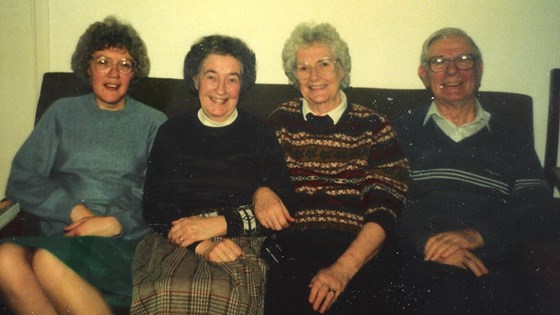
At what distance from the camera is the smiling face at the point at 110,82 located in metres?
1.47

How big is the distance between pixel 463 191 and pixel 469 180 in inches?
1.7

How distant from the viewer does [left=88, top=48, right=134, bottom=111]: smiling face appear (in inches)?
57.8

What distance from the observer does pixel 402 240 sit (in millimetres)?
1393

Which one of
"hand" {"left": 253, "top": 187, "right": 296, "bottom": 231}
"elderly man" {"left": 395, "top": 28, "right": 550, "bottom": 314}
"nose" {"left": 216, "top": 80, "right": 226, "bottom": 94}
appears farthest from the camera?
"nose" {"left": 216, "top": 80, "right": 226, "bottom": 94}

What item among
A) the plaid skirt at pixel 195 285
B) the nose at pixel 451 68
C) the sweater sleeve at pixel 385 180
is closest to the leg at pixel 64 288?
the plaid skirt at pixel 195 285

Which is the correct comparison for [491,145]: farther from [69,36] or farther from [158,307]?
[69,36]

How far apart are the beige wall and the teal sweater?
0.37 meters

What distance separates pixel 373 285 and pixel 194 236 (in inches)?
20.0

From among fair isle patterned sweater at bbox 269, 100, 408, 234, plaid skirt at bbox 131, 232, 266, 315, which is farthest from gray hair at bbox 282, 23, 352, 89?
plaid skirt at bbox 131, 232, 266, 315

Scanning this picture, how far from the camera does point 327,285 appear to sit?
1.18 metres

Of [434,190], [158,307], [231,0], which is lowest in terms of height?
[158,307]

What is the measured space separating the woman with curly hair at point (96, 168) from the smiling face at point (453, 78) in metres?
0.95

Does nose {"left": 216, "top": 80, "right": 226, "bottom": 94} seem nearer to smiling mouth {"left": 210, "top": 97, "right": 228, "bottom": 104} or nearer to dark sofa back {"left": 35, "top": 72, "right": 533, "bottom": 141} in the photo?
smiling mouth {"left": 210, "top": 97, "right": 228, "bottom": 104}

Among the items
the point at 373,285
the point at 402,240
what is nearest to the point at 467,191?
the point at 402,240
